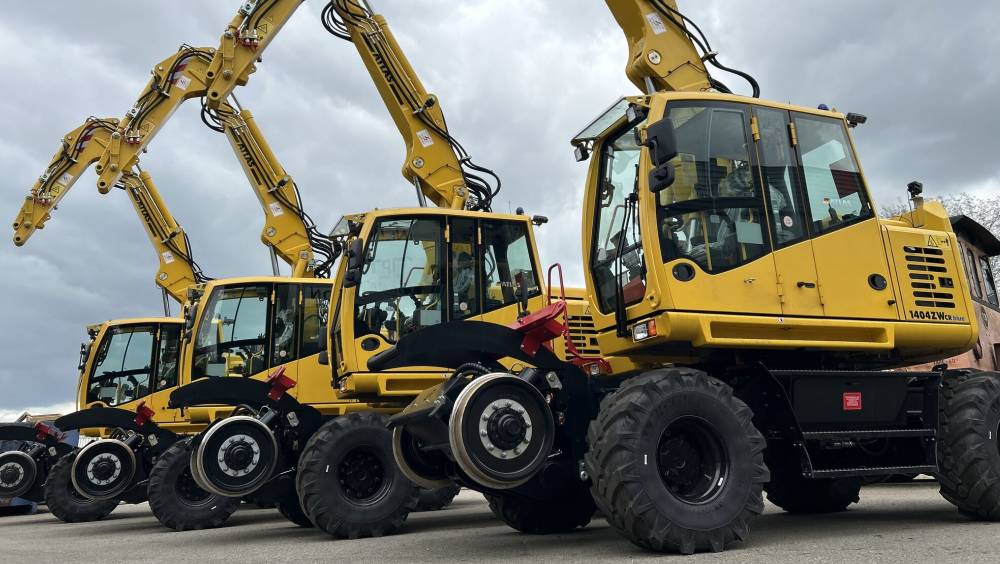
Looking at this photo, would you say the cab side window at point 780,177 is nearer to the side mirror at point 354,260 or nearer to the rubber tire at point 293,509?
the side mirror at point 354,260

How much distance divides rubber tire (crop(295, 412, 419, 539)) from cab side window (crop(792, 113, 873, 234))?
181 inches

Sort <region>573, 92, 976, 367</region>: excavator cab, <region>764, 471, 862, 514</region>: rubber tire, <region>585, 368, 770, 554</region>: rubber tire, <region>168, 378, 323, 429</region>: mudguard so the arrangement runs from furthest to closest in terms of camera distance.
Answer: <region>168, 378, 323, 429</region>: mudguard < <region>764, 471, 862, 514</region>: rubber tire < <region>573, 92, 976, 367</region>: excavator cab < <region>585, 368, 770, 554</region>: rubber tire

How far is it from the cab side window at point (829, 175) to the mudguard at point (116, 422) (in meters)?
10.2

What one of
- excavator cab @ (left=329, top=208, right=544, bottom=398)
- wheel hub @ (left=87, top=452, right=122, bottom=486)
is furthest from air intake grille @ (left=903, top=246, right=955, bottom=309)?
wheel hub @ (left=87, top=452, right=122, bottom=486)

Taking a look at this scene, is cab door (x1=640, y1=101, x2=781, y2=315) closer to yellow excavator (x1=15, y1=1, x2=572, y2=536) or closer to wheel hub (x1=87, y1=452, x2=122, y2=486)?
yellow excavator (x1=15, y1=1, x2=572, y2=536)

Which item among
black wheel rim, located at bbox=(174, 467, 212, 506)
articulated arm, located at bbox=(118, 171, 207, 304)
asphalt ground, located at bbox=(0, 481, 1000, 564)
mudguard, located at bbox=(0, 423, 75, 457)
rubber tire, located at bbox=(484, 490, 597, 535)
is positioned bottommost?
asphalt ground, located at bbox=(0, 481, 1000, 564)

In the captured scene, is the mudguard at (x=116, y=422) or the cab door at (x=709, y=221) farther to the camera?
the mudguard at (x=116, y=422)

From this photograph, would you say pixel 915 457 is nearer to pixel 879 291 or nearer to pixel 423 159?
pixel 879 291

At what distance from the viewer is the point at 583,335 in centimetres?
888

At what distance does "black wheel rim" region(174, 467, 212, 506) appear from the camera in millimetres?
10672

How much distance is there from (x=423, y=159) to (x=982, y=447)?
352 inches

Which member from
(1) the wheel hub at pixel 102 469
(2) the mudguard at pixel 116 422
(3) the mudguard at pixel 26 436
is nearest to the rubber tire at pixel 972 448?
(2) the mudguard at pixel 116 422

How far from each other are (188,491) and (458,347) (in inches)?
253

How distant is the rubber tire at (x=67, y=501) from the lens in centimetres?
1321
